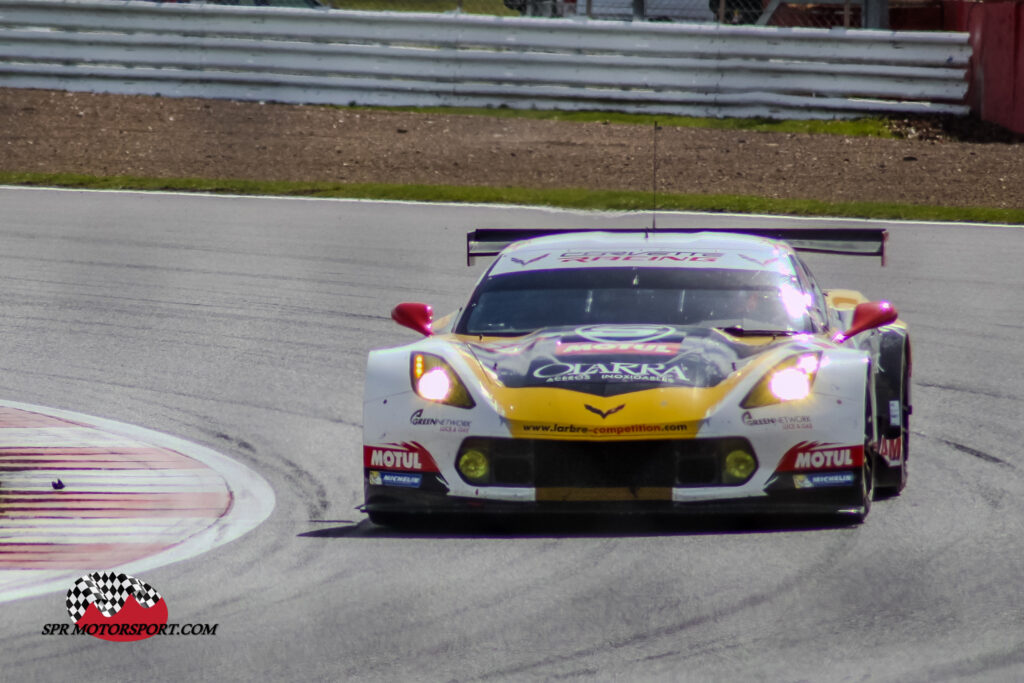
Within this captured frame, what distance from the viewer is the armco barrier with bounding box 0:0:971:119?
773 inches

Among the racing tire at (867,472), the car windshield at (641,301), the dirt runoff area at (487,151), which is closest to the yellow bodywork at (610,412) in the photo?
the racing tire at (867,472)

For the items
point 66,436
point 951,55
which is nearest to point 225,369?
point 66,436

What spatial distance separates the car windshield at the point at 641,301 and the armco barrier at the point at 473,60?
13091 mm

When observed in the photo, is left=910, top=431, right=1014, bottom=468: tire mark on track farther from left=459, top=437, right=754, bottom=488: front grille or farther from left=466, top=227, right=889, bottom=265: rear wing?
left=459, top=437, right=754, bottom=488: front grille

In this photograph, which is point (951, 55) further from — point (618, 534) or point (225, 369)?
point (618, 534)

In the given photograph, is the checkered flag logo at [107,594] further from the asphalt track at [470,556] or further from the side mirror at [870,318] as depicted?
the side mirror at [870,318]

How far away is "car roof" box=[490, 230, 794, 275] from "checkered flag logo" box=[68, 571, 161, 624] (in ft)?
8.33

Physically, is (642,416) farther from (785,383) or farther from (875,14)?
(875,14)

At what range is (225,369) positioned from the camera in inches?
375

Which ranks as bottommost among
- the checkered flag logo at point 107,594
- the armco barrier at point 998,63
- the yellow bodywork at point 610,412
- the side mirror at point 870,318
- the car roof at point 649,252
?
the checkered flag logo at point 107,594

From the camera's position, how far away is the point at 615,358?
604cm

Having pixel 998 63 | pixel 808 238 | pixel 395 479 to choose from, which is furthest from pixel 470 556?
pixel 998 63

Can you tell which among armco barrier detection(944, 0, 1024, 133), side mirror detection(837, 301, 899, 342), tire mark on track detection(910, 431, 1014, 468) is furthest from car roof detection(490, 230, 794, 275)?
armco barrier detection(944, 0, 1024, 133)

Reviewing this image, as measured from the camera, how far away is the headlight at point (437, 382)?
19.7 ft
